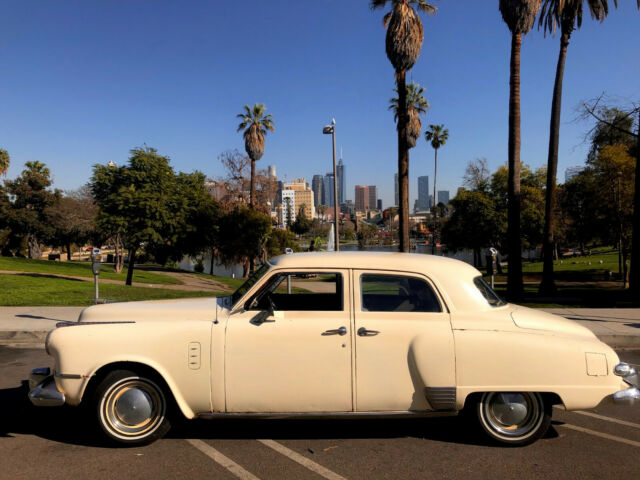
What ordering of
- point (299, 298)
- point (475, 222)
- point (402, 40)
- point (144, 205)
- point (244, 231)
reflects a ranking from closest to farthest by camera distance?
point (299, 298) → point (402, 40) → point (144, 205) → point (244, 231) → point (475, 222)

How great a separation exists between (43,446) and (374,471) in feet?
9.13

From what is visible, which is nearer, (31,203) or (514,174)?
(514,174)

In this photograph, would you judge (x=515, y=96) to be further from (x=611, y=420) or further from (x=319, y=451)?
(x=319, y=451)

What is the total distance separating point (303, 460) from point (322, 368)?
0.72m

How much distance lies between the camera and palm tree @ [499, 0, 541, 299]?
50.7ft

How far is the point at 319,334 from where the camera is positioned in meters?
3.80

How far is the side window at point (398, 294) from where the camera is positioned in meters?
3.97

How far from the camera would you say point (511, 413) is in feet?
12.9

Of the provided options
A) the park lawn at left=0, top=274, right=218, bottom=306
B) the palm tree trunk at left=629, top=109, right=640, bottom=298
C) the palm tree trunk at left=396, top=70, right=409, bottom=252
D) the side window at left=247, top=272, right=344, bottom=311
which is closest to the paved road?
the side window at left=247, top=272, right=344, bottom=311

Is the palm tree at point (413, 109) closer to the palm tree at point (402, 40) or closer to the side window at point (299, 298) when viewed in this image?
the palm tree at point (402, 40)

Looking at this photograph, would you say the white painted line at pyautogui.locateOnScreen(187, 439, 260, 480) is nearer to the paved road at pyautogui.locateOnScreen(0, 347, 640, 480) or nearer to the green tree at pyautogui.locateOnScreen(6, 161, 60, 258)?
the paved road at pyautogui.locateOnScreen(0, 347, 640, 480)

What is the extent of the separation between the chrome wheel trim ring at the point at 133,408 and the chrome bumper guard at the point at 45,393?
1.25 feet

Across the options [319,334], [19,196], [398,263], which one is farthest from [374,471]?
[19,196]

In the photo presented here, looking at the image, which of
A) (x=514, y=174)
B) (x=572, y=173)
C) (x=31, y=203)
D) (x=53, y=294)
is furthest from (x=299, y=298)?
(x=572, y=173)
